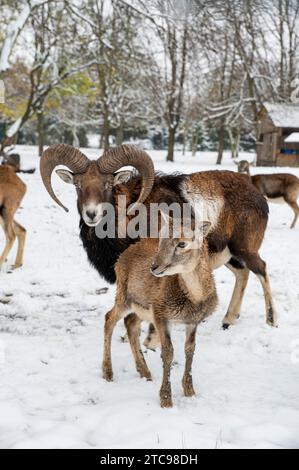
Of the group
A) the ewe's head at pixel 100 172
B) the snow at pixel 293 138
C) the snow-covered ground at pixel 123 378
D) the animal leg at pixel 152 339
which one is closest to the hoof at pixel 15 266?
the snow-covered ground at pixel 123 378

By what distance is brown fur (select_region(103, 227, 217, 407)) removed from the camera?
14.8ft

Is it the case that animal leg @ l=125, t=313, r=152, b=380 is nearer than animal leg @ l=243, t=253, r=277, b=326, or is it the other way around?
animal leg @ l=125, t=313, r=152, b=380

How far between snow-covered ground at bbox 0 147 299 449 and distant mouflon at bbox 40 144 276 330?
778 millimetres

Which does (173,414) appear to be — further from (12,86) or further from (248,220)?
(12,86)

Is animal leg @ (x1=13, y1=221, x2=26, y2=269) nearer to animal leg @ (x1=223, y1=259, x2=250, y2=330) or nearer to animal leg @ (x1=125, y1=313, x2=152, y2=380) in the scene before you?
animal leg @ (x1=223, y1=259, x2=250, y2=330)

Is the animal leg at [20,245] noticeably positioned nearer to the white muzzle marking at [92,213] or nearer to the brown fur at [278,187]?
the white muzzle marking at [92,213]

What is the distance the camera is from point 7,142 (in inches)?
846

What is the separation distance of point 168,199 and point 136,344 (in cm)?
210

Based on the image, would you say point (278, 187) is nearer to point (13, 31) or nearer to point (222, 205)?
point (222, 205)

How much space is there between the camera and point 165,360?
15.0 feet

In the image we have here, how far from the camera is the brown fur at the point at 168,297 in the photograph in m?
4.52

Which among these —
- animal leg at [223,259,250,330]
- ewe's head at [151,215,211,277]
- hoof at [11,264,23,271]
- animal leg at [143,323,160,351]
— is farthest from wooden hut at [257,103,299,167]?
ewe's head at [151,215,211,277]

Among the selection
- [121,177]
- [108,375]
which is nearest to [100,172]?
[121,177]

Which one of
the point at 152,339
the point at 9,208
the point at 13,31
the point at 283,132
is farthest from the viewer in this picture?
the point at 283,132
